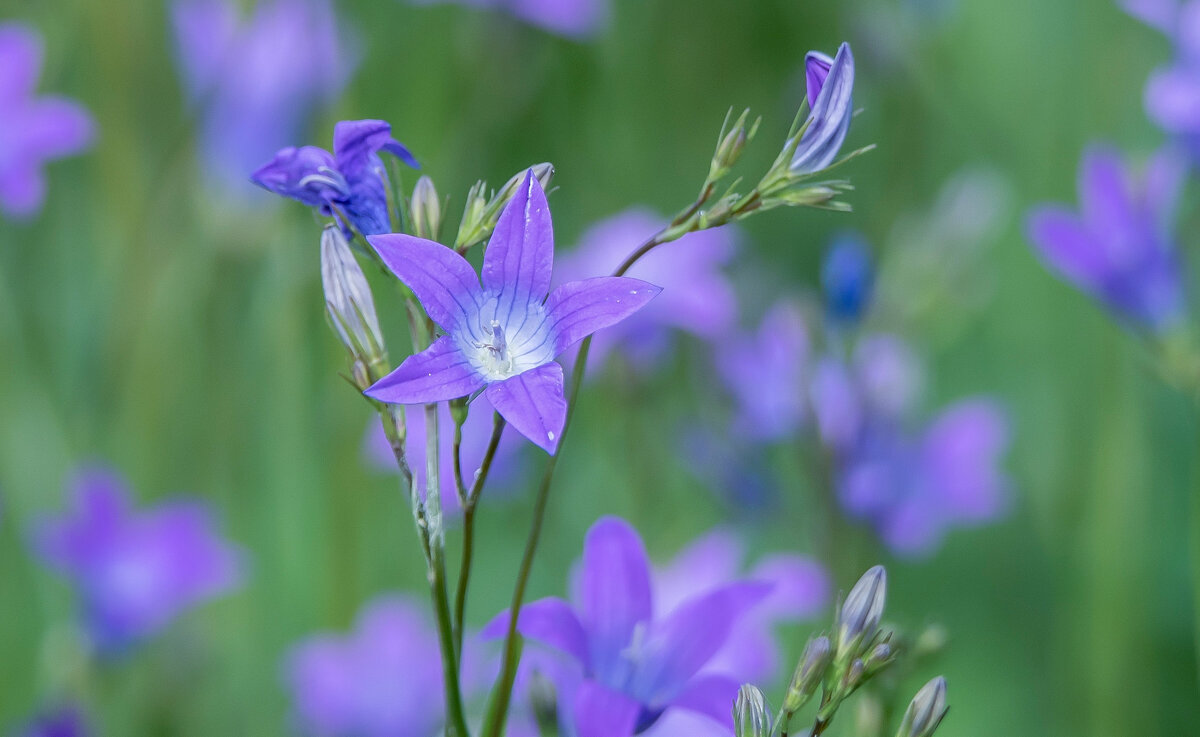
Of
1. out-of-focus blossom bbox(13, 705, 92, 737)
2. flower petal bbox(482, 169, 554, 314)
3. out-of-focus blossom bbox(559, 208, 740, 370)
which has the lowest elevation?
out-of-focus blossom bbox(13, 705, 92, 737)

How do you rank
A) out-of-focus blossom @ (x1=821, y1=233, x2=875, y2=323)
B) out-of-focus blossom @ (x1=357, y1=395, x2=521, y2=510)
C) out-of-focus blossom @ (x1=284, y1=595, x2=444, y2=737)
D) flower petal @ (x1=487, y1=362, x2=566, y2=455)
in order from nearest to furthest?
flower petal @ (x1=487, y1=362, x2=566, y2=455) → out-of-focus blossom @ (x1=821, y1=233, x2=875, y2=323) → out-of-focus blossom @ (x1=284, y1=595, x2=444, y2=737) → out-of-focus blossom @ (x1=357, y1=395, x2=521, y2=510)

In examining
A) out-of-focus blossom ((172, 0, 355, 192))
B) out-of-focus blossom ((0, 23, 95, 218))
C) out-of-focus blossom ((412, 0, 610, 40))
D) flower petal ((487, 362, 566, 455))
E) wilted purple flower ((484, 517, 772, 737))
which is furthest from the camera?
out-of-focus blossom ((412, 0, 610, 40))

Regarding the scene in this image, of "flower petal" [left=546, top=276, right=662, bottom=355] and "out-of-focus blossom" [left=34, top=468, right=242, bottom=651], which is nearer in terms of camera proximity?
"flower petal" [left=546, top=276, right=662, bottom=355]

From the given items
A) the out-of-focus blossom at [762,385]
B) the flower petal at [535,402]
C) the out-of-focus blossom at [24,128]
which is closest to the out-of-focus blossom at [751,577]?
the out-of-focus blossom at [762,385]

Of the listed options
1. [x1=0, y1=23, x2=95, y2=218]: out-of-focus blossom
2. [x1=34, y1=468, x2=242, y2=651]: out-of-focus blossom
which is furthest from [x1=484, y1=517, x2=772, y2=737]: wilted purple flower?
[x1=34, y1=468, x2=242, y2=651]: out-of-focus blossom

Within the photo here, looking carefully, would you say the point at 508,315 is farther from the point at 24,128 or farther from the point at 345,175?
the point at 24,128

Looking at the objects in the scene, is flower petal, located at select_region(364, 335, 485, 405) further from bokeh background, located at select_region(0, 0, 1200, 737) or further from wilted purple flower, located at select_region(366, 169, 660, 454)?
bokeh background, located at select_region(0, 0, 1200, 737)
